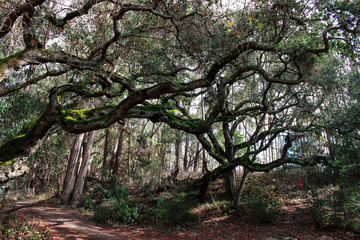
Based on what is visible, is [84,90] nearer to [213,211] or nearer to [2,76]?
[2,76]

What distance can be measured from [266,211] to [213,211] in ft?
7.83

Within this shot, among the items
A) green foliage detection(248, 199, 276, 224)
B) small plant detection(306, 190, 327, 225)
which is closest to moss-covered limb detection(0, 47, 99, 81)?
green foliage detection(248, 199, 276, 224)

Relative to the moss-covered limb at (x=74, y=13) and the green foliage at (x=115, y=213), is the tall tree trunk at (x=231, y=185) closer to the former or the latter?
the green foliage at (x=115, y=213)

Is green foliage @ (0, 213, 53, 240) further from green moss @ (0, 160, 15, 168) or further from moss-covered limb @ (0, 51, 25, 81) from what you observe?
moss-covered limb @ (0, 51, 25, 81)

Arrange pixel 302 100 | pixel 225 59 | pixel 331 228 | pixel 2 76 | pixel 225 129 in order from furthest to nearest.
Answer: pixel 225 129, pixel 302 100, pixel 331 228, pixel 225 59, pixel 2 76

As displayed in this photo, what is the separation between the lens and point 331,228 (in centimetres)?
772

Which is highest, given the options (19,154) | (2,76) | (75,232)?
(2,76)

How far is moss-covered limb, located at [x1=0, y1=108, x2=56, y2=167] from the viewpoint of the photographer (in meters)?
4.84

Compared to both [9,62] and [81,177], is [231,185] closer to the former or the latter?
[81,177]

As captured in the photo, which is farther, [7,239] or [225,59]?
[225,59]

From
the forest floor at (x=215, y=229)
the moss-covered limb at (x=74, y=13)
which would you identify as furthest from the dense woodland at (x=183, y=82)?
the forest floor at (x=215, y=229)

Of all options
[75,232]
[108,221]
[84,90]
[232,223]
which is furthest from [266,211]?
[84,90]

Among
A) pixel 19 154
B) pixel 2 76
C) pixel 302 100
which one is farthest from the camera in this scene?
pixel 302 100

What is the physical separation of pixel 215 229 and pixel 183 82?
18.4 feet
